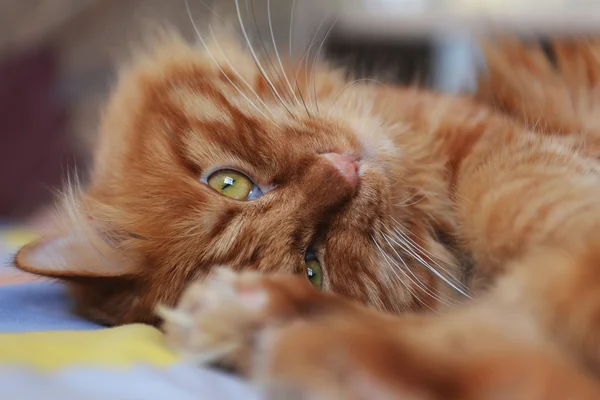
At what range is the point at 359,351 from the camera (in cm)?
62

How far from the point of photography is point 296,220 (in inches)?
44.4

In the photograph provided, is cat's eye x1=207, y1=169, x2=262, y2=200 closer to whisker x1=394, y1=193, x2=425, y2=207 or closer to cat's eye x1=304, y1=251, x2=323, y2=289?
cat's eye x1=304, y1=251, x2=323, y2=289

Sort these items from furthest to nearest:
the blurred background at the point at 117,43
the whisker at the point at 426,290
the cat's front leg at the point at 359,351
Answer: the blurred background at the point at 117,43 < the whisker at the point at 426,290 < the cat's front leg at the point at 359,351

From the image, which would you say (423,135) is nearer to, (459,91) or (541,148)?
(541,148)

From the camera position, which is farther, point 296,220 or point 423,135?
point 423,135

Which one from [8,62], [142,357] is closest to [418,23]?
[8,62]

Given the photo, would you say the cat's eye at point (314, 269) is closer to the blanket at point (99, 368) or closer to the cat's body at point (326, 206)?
the cat's body at point (326, 206)

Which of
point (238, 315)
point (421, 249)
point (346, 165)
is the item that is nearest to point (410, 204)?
point (421, 249)

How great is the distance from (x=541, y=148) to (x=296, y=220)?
1.89 feet

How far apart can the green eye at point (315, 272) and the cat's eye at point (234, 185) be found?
0.17 m

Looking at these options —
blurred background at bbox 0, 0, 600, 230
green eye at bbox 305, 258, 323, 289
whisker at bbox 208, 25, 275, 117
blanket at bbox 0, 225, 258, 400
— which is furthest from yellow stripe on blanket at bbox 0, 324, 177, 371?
blurred background at bbox 0, 0, 600, 230

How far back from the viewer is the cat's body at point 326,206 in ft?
2.77

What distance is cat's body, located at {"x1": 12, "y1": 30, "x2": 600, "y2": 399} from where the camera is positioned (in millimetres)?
845

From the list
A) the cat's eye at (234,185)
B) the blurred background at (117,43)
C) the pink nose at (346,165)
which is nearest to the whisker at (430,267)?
the pink nose at (346,165)
